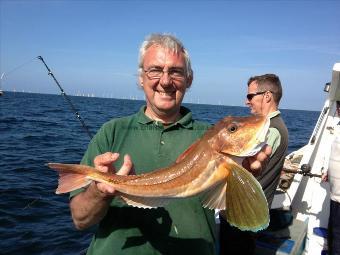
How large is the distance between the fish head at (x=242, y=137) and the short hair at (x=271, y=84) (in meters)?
3.07

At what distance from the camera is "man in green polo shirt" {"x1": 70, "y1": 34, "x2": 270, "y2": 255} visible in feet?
10.2

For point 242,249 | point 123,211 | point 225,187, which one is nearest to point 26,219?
point 242,249

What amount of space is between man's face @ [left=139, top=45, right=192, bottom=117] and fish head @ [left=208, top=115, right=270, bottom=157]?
759 millimetres

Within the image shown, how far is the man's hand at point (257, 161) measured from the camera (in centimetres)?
297

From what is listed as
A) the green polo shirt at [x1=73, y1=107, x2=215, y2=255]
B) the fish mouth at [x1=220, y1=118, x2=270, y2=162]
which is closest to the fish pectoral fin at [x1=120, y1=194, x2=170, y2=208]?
the green polo shirt at [x1=73, y1=107, x2=215, y2=255]

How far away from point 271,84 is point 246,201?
341 cm

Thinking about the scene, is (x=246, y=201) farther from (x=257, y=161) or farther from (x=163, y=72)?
(x=163, y=72)

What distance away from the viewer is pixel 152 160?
340 centimetres

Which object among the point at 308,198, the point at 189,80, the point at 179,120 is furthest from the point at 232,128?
the point at 308,198

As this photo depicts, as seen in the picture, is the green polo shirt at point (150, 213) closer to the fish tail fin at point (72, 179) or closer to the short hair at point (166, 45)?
the fish tail fin at point (72, 179)

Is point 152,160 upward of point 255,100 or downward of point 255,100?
downward

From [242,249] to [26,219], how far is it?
278 inches

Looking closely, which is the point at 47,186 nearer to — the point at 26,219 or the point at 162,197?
the point at 26,219

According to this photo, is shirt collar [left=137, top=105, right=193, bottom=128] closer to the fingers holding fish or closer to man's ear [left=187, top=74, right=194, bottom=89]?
man's ear [left=187, top=74, right=194, bottom=89]
